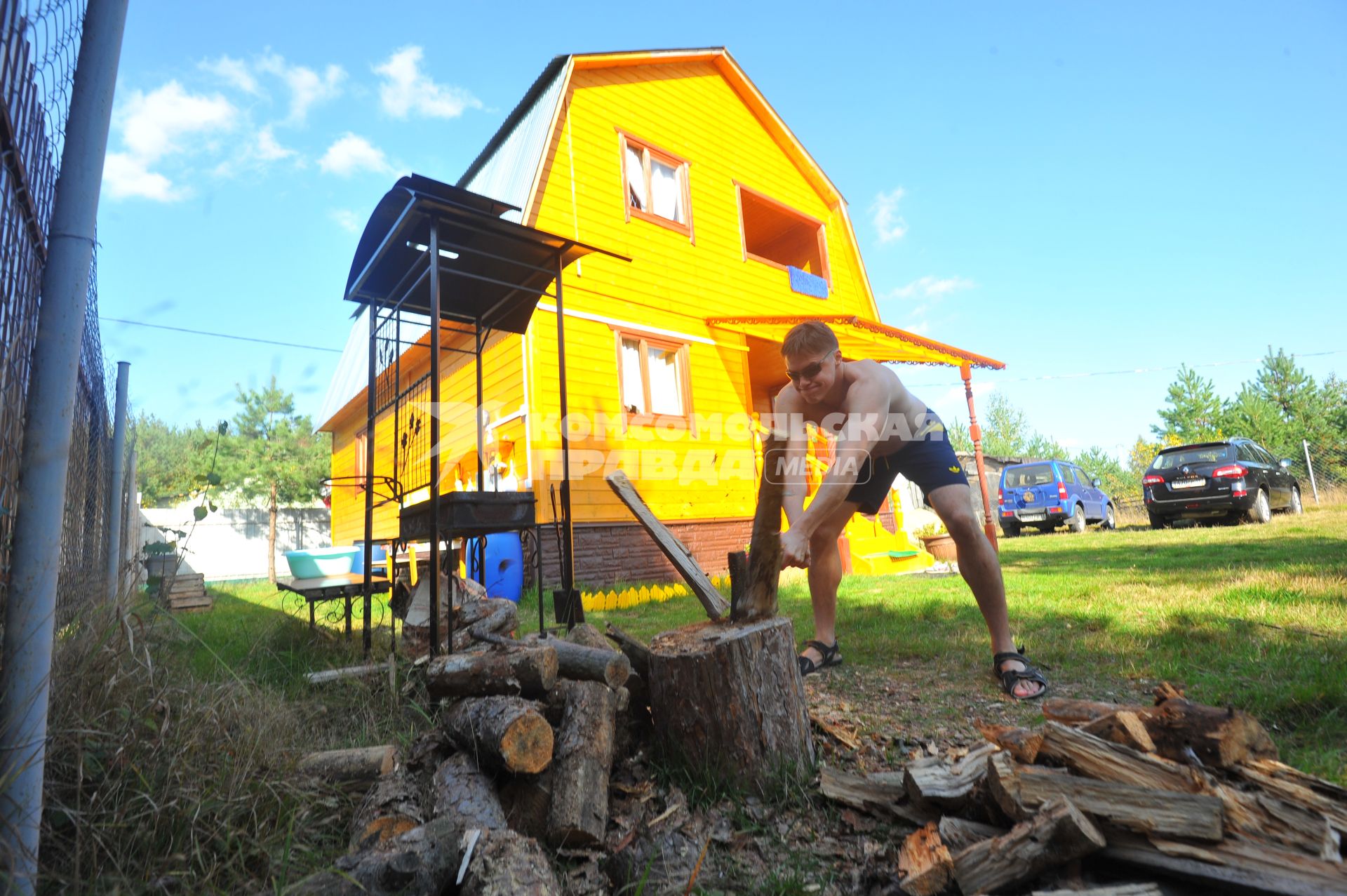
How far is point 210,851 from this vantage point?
159 cm

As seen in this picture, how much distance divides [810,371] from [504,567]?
500 cm

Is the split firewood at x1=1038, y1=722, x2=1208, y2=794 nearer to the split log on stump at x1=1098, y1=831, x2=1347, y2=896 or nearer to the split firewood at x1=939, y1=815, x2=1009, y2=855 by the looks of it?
the split log on stump at x1=1098, y1=831, x2=1347, y2=896

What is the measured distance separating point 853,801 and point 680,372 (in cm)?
816

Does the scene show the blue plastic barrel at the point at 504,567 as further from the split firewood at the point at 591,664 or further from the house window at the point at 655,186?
the house window at the point at 655,186

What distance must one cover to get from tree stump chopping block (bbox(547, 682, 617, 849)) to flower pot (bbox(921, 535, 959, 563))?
7.19 m

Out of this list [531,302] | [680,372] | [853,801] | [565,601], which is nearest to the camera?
[853,801]

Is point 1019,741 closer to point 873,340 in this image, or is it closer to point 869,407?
point 869,407

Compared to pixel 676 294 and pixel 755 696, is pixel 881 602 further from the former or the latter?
pixel 676 294

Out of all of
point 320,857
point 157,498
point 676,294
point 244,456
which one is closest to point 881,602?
point 320,857

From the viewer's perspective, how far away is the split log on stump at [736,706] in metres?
2.09

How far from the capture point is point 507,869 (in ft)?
4.66

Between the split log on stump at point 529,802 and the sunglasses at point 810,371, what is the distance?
1.96 m

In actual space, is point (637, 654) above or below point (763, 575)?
below

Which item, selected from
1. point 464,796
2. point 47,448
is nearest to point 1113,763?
point 464,796
